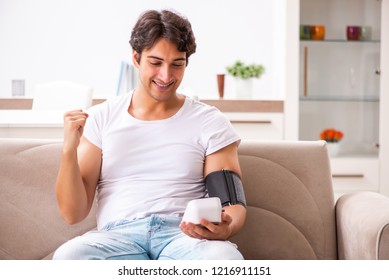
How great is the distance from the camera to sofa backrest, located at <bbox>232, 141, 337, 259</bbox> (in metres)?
1.91

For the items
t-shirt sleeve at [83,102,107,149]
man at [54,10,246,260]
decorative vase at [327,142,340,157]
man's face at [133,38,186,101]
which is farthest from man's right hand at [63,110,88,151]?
decorative vase at [327,142,340,157]

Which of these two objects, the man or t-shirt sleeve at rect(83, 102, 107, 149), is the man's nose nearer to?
the man

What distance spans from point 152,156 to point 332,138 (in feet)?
8.89

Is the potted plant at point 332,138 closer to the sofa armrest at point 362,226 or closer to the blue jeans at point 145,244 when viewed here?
the sofa armrest at point 362,226

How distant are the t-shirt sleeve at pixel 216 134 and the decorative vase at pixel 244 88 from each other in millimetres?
2510

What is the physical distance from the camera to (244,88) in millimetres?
4328

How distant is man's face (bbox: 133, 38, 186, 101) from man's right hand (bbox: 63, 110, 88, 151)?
0.75 feet

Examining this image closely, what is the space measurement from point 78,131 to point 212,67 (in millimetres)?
3013

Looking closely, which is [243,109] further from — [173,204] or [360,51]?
[173,204]

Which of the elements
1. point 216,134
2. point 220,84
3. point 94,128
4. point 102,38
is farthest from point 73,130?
point 102,38

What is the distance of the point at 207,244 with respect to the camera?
1.54m

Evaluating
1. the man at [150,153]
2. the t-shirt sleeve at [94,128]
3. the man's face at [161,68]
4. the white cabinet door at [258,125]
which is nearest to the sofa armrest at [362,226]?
the man at [150,153]

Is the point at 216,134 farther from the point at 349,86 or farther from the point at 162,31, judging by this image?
the point at 349,86
